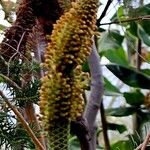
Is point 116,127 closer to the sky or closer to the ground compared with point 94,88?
closer to the ground

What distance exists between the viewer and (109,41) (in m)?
1.29

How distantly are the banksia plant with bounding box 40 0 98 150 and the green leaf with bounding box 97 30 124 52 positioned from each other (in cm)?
89

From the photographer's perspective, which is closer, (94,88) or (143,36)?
(94,88)

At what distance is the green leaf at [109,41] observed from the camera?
124cm

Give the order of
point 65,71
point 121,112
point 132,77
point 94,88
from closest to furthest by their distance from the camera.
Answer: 1. point 65,71
2. point 94,88
3. point 132,77
4. point 121,112

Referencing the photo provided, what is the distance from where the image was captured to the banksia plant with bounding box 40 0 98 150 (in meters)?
0.32

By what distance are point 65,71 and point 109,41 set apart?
981mm

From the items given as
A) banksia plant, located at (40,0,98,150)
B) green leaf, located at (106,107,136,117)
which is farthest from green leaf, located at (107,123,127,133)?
banksia plant, located at (40,0,98,150)

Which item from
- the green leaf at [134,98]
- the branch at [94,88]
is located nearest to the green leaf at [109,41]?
the green leaf at [134,98]

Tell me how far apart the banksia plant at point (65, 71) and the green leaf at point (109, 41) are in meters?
0.89

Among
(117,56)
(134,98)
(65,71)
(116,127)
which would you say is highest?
(65,71)


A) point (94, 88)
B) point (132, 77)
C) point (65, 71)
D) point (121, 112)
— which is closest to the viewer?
point (65, 71)

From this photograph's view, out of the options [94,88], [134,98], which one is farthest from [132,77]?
[94,88]

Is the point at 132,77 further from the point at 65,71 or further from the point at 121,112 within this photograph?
the point at 65,71
